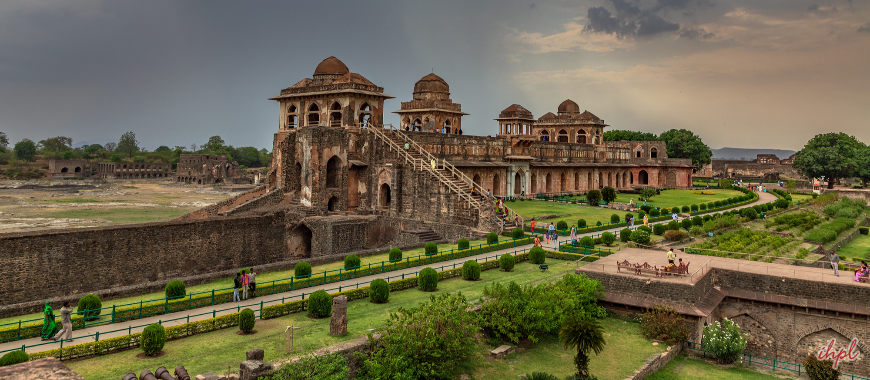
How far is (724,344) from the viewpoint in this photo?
19266mm

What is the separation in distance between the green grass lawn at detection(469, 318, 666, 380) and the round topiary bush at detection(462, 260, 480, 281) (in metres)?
4.85

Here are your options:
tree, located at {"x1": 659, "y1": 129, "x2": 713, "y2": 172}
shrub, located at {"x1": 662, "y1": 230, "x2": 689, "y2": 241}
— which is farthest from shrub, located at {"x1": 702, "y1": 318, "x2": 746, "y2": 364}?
tree, located at {"x1": 659, "y1": 129, "x2": 713, "y2": 172}

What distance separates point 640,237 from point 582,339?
51.5ft

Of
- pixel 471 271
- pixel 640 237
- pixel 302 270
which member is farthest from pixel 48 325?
pixel 640 237

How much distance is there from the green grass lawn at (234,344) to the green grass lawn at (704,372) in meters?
7.02

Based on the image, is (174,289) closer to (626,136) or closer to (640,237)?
(640,237)

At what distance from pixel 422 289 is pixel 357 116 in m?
25.9

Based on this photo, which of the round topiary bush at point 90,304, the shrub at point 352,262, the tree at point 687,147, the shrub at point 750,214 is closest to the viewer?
the round topiary bush at point 90,304

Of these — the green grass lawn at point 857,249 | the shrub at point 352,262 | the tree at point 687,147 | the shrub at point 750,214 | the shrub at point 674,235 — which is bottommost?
the green grass lawn at point 857,249

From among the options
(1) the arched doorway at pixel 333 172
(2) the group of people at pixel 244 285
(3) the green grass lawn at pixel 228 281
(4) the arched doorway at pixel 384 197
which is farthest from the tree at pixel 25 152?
(2) the group of people at pixel 244 285

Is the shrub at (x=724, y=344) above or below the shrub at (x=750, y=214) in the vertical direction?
below

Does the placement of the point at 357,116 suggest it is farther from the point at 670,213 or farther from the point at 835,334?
the point at 835,334

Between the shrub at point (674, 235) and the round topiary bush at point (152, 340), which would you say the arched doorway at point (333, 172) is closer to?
the shrub at point (674, 235)

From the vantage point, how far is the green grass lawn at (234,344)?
13.8m
